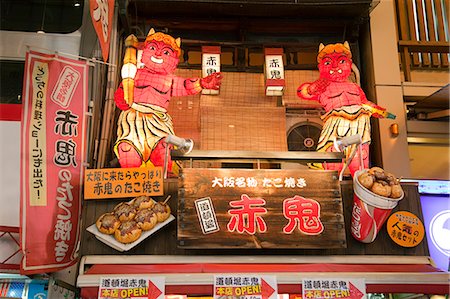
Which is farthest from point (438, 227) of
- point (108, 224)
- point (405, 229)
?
point (108, 224)

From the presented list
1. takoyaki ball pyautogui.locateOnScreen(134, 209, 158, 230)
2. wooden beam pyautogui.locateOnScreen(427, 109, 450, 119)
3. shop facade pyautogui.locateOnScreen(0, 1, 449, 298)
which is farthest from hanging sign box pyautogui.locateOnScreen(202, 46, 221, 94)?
wooden beam pyautogui.locateOnScreen(427, 109, 450, 119)

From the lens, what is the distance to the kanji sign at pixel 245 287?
4.74 m

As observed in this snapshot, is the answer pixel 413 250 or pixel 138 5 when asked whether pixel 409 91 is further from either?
pixel 138 5

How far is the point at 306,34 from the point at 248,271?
5.79 m

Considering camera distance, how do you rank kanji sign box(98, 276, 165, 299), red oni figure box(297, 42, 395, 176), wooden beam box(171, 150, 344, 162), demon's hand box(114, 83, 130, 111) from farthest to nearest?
1. red oni figure box(297, 42, 395, 176)
2. demon's hand box(114, 83, 130, 111)
3. wooden beam box(171, 150, 344, 162)
4. kanji sign box(98, 276, 165, 299)

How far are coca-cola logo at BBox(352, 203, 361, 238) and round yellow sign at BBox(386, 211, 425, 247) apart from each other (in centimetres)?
46

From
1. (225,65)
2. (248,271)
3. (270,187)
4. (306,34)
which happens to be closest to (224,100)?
(225,65)

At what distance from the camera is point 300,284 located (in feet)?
16.0

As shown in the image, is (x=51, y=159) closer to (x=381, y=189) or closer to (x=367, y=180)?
(x=367, y=180)

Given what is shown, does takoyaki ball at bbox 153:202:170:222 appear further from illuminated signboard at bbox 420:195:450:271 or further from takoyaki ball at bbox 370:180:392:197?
illuminated signboard at bbox 420:195:450:271

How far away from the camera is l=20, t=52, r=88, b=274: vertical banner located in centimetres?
515

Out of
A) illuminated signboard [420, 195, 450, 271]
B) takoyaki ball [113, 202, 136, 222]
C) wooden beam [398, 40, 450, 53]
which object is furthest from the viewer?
wooden beam [398, 40, 450, 53]

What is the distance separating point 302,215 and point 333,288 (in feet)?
2.97

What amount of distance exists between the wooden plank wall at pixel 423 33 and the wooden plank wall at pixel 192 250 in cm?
409
